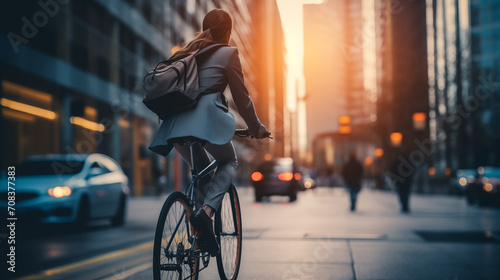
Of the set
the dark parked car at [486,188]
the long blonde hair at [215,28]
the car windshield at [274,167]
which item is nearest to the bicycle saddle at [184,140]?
the long blonde hair at [215,28]

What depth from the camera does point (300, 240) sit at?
25.9 feet

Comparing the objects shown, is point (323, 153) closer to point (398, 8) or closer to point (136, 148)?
point (398, 8)

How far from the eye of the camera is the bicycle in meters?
3.15

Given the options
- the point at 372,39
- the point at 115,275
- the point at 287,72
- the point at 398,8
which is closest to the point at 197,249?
the point at 115,275

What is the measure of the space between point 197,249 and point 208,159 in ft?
1.98

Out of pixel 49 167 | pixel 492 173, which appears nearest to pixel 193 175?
pixel 49 167

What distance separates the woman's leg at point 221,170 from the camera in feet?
12.0

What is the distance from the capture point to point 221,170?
3.79 meters

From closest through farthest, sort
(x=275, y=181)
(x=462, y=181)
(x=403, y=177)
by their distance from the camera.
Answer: (x=403, y=177) → (x=275, y=181) → (x=462, y=181)

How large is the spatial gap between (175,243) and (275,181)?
17.8 meters

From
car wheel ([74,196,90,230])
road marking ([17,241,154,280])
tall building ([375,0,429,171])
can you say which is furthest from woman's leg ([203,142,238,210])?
tall building ([375,0,429,171])

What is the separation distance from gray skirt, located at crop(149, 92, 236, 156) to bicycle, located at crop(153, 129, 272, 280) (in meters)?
0.07

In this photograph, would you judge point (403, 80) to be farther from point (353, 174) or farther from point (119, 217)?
point (119, 217)

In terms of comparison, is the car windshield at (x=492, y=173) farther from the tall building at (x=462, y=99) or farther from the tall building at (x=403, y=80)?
the tall building at (x=462, y=99)
